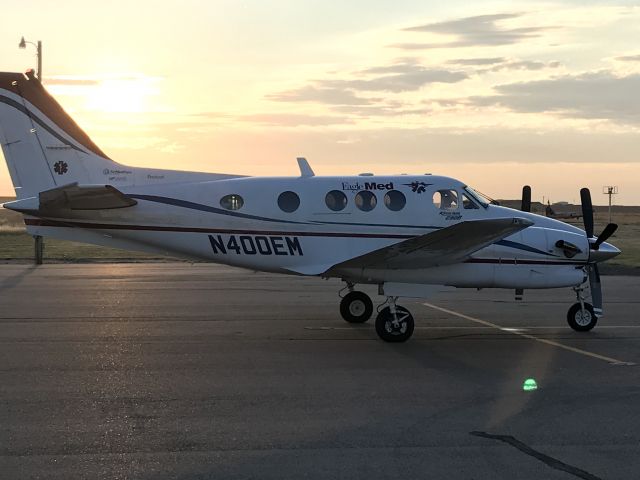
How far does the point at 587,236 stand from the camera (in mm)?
13984

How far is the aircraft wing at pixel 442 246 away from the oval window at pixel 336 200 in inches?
42.2

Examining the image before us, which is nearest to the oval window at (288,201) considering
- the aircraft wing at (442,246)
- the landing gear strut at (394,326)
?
the aircraft wing at (442,246)

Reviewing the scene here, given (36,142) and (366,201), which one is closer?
(366,201)

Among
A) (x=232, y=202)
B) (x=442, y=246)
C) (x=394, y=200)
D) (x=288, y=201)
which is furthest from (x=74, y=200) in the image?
(x=442, y=246)

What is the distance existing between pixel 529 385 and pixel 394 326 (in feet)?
11.0

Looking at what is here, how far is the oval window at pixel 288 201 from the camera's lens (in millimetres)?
13539

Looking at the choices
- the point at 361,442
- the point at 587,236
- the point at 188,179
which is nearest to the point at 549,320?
the point at 587,236

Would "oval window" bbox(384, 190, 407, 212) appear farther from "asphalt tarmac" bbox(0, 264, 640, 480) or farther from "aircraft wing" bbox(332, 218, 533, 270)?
"asphalt tarmac" bbox(0, 264, 640, 480)

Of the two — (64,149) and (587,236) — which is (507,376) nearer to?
(587,236)

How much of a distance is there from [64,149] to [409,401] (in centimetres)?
841

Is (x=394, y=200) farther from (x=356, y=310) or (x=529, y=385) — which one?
(x=529, y=385)

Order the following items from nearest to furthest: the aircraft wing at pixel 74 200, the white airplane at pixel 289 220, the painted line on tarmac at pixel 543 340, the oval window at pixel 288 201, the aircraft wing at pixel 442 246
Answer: the painted line on tarmac at pixel 543 340 → the aircraft wing at pixel 442 246 → the aircraft wing at pixel 74 200 → the white airplane at pixel 289 220 → the oval window at pixel 288 201

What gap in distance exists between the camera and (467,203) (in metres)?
13.8

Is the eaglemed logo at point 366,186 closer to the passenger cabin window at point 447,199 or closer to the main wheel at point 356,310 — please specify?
the passenger cabin window at point 447,199
